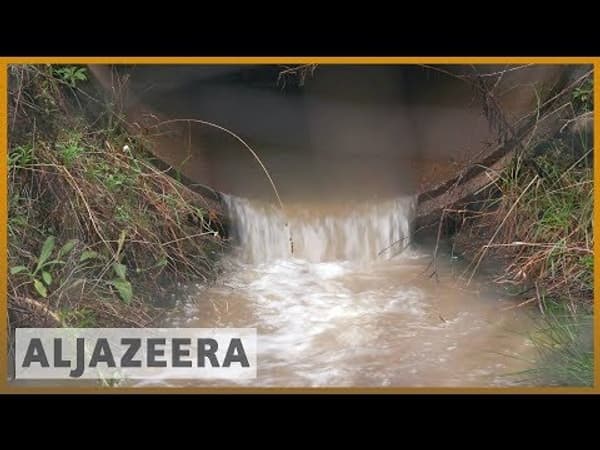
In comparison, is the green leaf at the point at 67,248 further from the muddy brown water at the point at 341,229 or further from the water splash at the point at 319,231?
the water splash at the point at 319,231

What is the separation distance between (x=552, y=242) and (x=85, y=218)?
5.07ft

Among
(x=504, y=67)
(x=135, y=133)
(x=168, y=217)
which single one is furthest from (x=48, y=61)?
(x=504, y=67)

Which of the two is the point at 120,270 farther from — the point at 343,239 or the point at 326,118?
the point at 326,118

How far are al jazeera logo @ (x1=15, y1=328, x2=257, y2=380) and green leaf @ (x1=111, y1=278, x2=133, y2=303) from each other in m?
0.13

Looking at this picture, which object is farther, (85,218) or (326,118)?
(326,118)

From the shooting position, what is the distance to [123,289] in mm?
3109

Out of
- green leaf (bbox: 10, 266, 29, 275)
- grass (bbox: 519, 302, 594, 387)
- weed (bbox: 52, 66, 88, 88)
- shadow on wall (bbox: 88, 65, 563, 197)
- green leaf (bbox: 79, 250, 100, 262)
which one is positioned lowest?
grass (bbox: 519, 302, 594, 387)

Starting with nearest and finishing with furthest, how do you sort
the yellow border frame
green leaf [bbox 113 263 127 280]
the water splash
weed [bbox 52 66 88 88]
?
the yellow border frame
weed [bbox 52 66 88 88]
green leaf [bbox 113 263 127 280]
the water splash

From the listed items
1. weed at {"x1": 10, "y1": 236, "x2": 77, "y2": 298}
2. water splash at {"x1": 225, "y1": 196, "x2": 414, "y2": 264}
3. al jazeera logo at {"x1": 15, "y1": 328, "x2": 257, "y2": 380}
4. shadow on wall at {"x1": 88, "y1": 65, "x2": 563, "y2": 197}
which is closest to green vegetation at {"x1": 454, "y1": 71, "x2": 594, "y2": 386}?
shadow on wall at {"x1": 88, "y1": 65, "x2": 563, "y2": 197}

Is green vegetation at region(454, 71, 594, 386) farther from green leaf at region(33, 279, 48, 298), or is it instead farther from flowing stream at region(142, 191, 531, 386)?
green leaf at region(33, 279, 48, 298)

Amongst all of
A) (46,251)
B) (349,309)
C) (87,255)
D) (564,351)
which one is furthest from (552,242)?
(46,251)

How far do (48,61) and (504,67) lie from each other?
144cm

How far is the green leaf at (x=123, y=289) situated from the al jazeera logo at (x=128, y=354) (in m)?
0.13

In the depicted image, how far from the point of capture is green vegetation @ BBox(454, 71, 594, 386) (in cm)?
297
